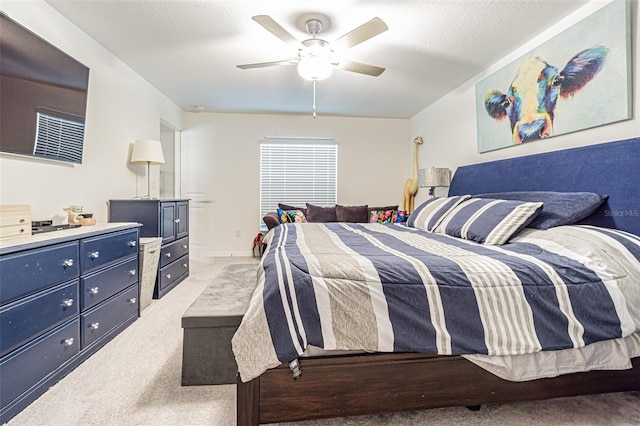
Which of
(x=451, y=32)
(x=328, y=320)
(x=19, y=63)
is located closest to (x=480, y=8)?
(x=451, y=32)

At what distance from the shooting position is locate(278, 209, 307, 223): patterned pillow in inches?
173

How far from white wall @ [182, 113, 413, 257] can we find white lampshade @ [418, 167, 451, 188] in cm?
154

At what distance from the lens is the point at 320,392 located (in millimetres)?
1252

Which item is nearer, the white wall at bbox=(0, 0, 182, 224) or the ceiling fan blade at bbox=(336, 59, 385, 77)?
the white wall at bbox=(0, 0, 182, 224)

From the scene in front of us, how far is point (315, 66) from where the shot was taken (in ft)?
7.54

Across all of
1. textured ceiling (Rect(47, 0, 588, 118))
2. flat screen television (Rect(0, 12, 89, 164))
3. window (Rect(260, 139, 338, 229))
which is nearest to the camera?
flat screen television (Rect(0, 12, 89, 164))

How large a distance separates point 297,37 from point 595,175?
7.84 feet

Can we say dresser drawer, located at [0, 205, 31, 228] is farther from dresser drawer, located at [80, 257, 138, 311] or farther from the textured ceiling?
the textured ceiling

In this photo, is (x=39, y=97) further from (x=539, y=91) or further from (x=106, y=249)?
(x=539, y=91)

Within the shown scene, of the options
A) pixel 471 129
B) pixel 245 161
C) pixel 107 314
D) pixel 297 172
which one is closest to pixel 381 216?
pixel 297 172

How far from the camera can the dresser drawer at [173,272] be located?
3125mm

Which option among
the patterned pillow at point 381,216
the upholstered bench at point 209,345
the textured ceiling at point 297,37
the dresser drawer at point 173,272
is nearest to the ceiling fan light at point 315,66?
the textured ceiling at point 297,37

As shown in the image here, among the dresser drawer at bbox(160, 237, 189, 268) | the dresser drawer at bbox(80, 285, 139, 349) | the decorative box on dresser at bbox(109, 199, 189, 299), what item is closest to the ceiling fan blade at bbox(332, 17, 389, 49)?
the decorative box on dresser at bbox(109, 199, 189, 299)

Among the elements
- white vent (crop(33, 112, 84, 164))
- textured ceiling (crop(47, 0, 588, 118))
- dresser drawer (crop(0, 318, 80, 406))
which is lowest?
dresser drawer (crop(0, 318, 80, 406))
